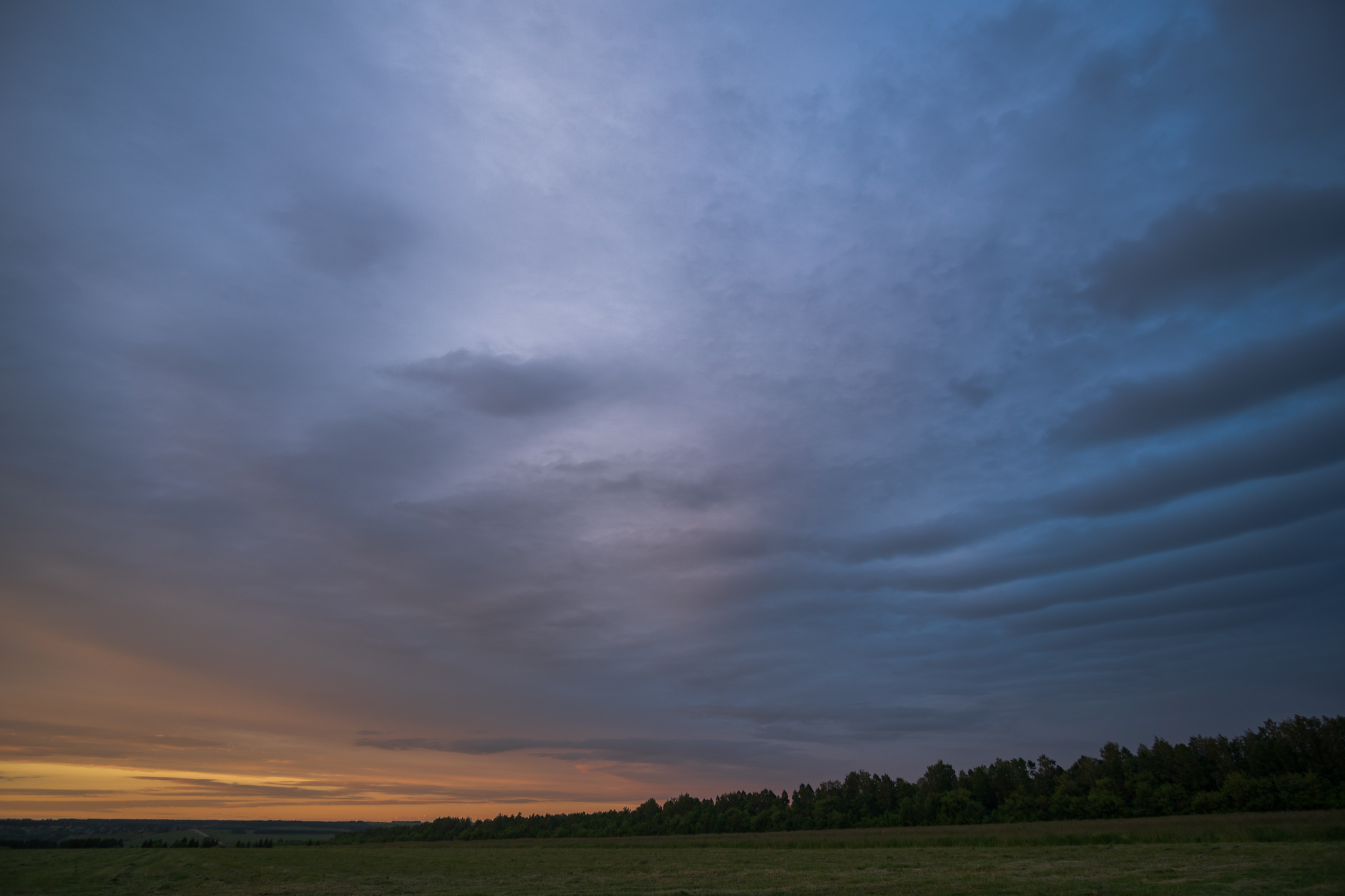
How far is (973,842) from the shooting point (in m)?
64.5

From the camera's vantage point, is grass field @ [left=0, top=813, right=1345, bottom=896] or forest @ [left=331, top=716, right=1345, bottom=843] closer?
grass field @ [left=0, top=813, right=1345, bottom=896]

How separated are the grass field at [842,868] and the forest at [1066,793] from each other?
11.7m

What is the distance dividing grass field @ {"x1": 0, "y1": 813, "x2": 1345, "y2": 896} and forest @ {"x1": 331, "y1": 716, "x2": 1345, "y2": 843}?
38.5 ft

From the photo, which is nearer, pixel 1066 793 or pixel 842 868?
pixel 842 868

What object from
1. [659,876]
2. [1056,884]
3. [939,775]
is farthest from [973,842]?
[939,775]

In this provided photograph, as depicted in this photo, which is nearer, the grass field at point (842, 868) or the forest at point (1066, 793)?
the grass field at point (842, 868)

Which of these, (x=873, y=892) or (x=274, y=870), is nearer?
(x=873, y=892)

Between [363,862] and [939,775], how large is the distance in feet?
383

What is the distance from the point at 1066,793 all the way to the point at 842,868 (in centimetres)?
9064

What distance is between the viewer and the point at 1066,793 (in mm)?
107250

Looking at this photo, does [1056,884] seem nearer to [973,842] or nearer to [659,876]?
[659,876]

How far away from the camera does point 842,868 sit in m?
42.8

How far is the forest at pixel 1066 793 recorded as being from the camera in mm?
84375

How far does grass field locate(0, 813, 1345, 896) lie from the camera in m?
28.5
